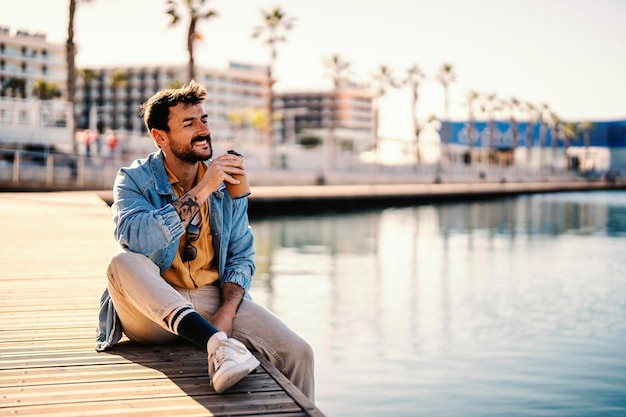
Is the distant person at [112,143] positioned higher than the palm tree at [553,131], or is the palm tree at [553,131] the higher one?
the palm tree at [553,131]

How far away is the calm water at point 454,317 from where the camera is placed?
268 inches

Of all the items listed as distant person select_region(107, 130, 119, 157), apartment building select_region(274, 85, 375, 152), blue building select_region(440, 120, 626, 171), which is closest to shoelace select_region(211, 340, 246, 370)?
distant person select_region(107, 130, 119, 157)

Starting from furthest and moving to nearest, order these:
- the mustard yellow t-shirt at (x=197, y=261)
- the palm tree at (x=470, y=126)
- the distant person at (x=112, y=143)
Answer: the palm tree at (x=470, y=126) < the distant person at (x=112, y=143) < the mustard yellow t-shirt at (x=197, y=261)

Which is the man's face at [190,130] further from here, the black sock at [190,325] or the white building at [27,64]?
the white building at [27,64]

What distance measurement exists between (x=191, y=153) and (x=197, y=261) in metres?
0.50

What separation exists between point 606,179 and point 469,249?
218 feet

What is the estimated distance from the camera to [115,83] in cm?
9375

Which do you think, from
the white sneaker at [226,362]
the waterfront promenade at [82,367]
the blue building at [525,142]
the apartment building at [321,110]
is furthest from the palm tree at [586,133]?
the white sneaker at [226,362]

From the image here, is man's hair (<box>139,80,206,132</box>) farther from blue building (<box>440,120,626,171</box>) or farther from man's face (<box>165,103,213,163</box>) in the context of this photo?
blue building (<box>440,120,626,171</box>)

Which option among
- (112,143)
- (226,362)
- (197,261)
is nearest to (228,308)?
(197,261)

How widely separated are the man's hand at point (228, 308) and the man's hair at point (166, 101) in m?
0.75

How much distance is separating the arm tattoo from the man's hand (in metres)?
0.42

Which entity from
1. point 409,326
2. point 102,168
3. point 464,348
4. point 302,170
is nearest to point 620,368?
point 464,348

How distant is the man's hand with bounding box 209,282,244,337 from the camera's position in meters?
3.62
